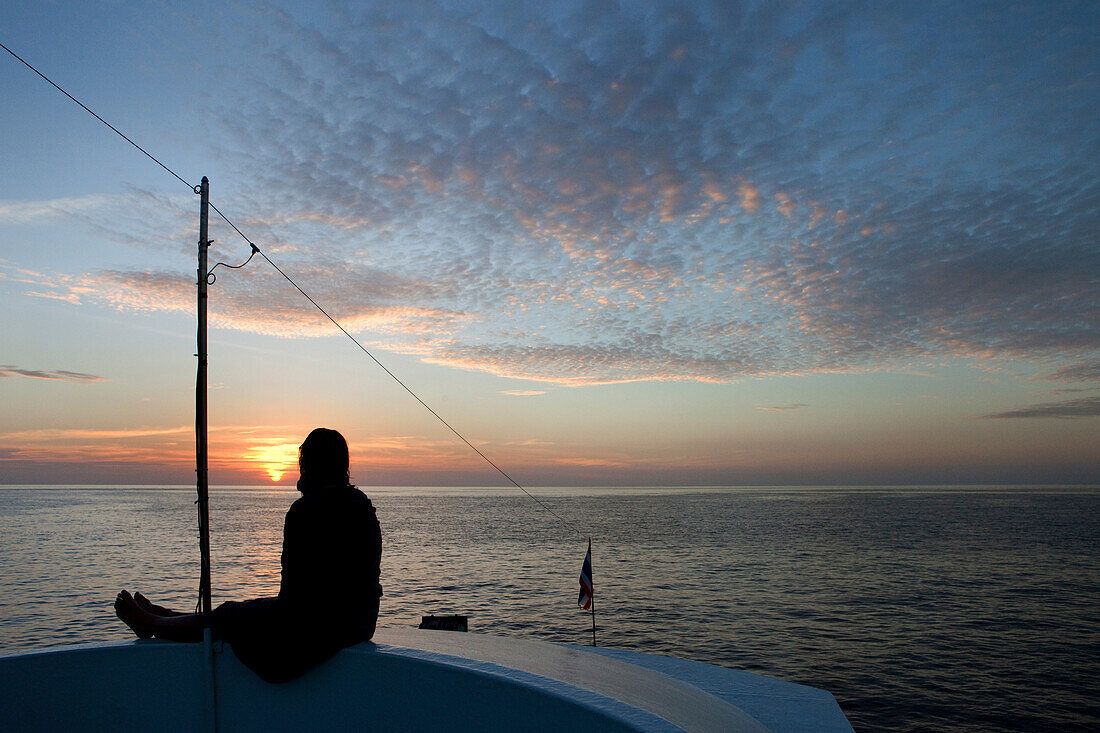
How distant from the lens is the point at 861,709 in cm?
1366

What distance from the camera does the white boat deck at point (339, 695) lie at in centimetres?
278

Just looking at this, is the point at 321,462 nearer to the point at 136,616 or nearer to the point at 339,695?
the point at 339,695

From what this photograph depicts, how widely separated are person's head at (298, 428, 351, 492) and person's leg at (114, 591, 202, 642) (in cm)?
95

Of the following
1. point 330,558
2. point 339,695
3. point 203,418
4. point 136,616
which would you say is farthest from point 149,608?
point 339,695

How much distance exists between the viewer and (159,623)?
3660mm

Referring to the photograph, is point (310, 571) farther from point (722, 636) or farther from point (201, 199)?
point (722, 636)

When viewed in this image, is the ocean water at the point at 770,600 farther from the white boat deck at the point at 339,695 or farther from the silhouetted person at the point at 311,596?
the silhouetted person at the point at 311,596

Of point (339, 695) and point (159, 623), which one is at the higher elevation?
point (159, 623)

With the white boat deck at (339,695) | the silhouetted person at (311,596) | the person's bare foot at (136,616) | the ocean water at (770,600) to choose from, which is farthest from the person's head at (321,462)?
the ocean water at (770,600)

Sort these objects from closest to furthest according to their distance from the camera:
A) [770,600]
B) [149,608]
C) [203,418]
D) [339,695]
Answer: [339,695] → [203,418] → [149,608] → [770,600]

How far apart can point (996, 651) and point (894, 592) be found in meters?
9.18

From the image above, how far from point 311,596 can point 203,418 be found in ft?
3.86

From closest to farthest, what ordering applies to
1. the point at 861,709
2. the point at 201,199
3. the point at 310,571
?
the point at 310,571
the point at 201,199
the point at 861,709

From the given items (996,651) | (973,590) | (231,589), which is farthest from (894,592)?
(231,589)
